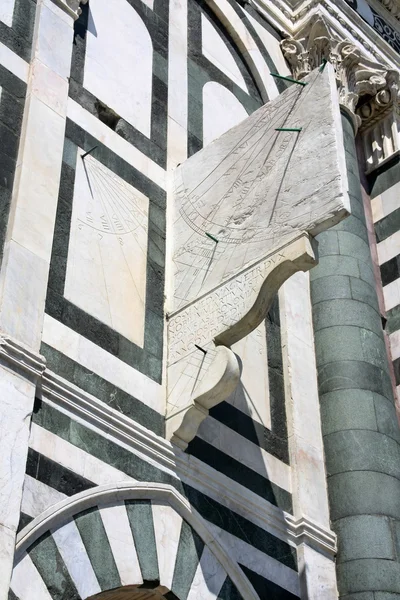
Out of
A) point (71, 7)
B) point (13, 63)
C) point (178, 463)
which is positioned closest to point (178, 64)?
point (71, 7)

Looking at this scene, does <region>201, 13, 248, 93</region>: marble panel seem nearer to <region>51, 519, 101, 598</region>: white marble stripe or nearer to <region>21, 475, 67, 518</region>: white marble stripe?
<region>21, 475, 67, 518</region>: white marble stripe

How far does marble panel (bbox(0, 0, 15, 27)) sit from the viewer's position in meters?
8.27

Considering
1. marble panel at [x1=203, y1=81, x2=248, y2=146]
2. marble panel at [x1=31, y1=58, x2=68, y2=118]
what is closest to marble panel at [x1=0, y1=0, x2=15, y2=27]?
marble panel at [x1=31, y1=58, x2=68, y2=118]

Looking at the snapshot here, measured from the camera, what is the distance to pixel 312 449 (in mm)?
8695

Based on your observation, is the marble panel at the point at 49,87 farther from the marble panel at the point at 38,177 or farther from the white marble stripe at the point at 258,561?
the white marble stripe at the point at 258,561

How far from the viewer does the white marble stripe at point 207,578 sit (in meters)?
7.02

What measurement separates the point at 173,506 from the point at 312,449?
183 cm

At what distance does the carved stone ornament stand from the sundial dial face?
3.37 metres

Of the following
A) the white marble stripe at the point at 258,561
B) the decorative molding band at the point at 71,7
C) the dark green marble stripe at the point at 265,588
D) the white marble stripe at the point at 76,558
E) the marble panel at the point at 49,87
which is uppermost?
the decorative molding band at the point at 71,7

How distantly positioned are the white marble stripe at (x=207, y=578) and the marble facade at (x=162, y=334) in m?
0.02

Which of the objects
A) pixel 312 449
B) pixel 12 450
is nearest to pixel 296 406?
pixel 312 449

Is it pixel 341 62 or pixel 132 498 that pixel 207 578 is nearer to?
pixel 132 498

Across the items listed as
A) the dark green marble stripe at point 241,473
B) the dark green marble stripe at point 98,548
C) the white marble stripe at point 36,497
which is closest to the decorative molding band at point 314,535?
the dark green marble stripe at point 241,473

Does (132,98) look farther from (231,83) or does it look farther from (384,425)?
(384,425)
